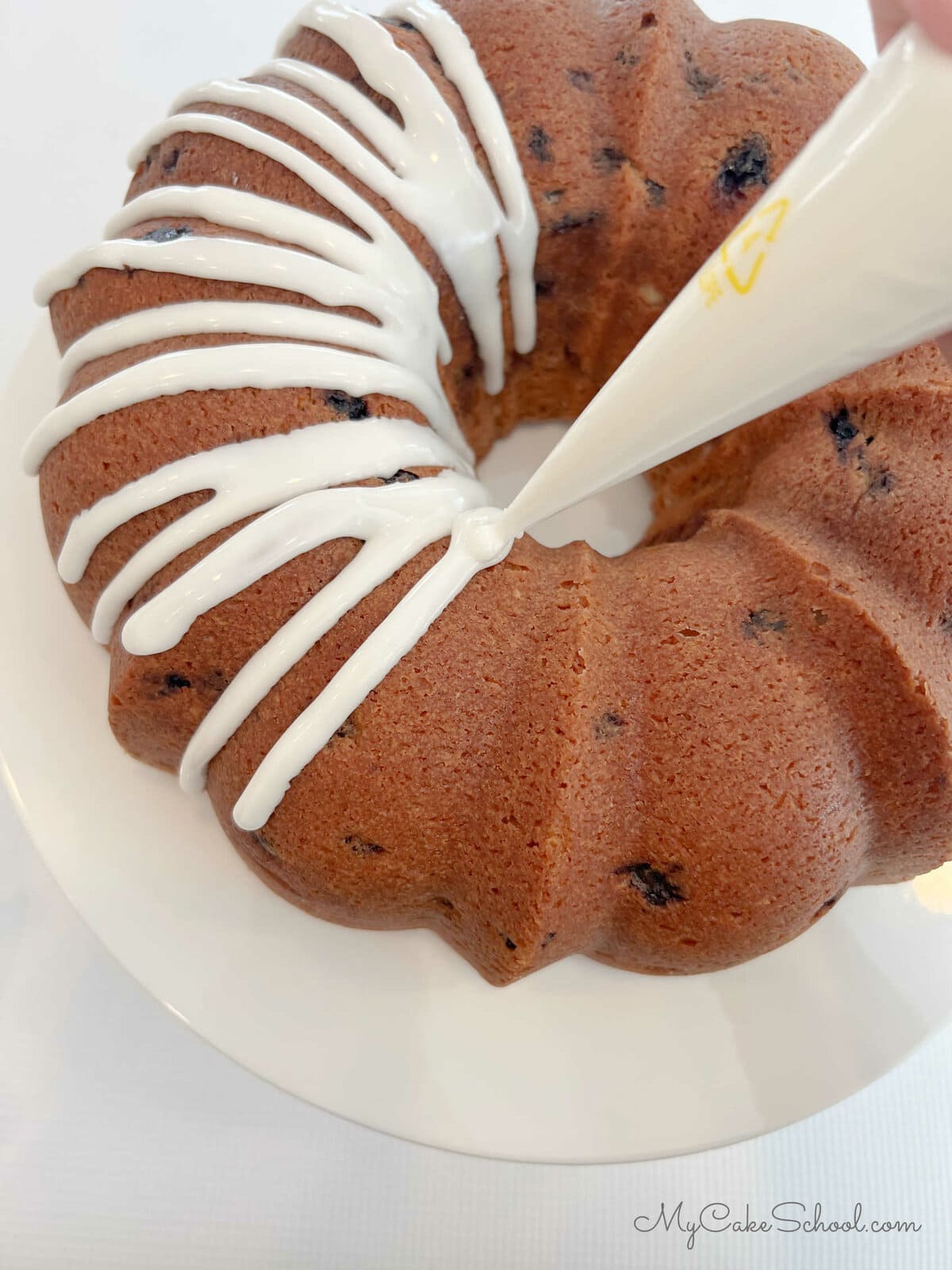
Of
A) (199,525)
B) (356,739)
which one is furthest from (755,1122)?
(199,525)

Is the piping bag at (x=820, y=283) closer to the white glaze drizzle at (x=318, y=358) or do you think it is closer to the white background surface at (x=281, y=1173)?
the white glaze drizzle at (x=318, y=358)

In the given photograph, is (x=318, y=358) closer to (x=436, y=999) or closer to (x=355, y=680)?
(x=355, y=680)

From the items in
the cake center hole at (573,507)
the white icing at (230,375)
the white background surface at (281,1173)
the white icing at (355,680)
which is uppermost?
the white icing at (230,375)

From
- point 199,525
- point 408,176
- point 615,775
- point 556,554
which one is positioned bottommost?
point 615,775

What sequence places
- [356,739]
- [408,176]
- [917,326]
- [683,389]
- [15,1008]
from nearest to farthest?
[917,326] → [683,389] → [356,739] → [408,176] → [15,1008]

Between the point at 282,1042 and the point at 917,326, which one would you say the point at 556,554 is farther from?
the point at 282,1042

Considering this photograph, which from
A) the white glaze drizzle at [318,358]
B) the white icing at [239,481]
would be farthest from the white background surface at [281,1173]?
the white icing at [239,481]

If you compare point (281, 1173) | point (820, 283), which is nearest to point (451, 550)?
point (820, 283)
